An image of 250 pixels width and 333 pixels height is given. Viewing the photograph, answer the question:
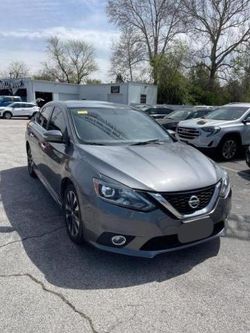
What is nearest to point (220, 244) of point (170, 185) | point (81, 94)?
point (170, 185)

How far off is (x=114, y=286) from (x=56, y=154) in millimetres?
2008

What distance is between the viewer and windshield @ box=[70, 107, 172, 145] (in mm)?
4170

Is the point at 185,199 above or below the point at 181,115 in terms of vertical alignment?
above

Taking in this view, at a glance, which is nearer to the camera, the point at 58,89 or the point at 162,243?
the point at 162,243

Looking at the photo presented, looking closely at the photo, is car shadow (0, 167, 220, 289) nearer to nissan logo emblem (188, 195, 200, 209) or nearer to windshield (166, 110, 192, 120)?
nissan logo emblem (188, 195, 200, 209)

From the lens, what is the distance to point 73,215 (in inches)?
144

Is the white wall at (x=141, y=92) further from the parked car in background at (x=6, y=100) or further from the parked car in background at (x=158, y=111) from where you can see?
the parked car in background at (x=158, y=111)

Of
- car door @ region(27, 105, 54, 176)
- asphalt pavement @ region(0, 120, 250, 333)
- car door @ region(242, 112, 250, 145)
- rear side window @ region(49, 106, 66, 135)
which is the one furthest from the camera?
car door @ region(242, 112, 250, 145)

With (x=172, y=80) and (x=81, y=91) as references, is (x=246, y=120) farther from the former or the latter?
(x=81, y=91)

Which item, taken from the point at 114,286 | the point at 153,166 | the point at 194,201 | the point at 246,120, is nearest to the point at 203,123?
the point at 246,120

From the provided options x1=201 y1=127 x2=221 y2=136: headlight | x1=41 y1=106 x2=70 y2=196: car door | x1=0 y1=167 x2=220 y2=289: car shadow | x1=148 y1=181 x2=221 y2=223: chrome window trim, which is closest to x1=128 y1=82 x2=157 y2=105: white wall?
x1=201 y1=127 x2=221 y2=136: headlight

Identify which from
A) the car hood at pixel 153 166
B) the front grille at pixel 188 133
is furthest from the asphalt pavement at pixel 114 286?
the front grille at pixel 188 133

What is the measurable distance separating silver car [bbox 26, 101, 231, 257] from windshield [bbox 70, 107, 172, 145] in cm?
1

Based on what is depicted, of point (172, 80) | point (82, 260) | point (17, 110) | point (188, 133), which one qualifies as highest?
point (172, 80)
